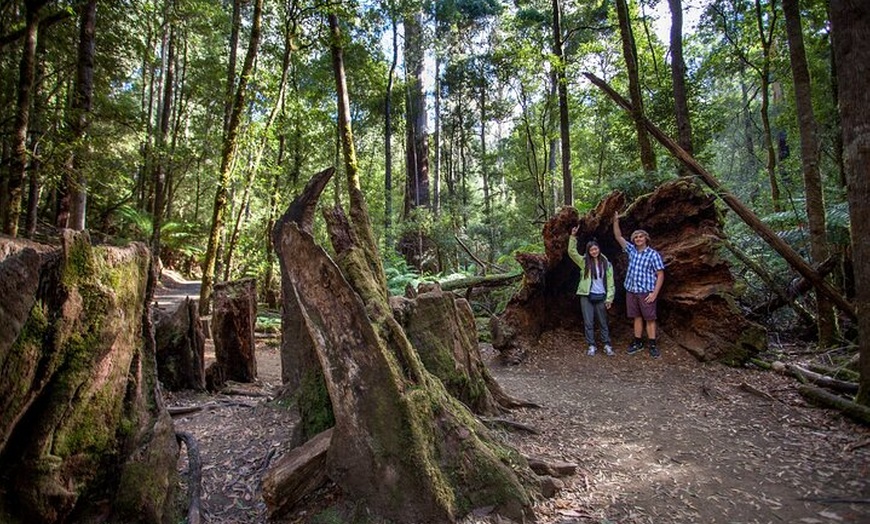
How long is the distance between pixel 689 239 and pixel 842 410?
340cm

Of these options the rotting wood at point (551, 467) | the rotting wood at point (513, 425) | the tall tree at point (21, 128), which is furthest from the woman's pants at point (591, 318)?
the tall tree at point (21, 128)

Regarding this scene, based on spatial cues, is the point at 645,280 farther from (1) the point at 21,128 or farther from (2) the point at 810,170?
(1) the point at 21,128

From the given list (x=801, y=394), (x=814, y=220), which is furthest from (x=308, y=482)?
(x=814, y=220)

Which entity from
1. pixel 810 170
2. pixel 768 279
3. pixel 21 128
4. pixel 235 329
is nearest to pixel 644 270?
pixel 768 279

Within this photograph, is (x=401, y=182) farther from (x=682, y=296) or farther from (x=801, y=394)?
(x=801, y=394)

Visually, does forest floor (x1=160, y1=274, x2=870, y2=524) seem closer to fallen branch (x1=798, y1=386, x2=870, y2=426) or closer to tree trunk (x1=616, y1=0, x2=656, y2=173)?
fallen branch (x1=798, y1=386, x2=870, y2=426)

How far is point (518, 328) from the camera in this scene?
Answer: 805 centimetres

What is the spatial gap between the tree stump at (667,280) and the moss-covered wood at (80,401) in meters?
5.83

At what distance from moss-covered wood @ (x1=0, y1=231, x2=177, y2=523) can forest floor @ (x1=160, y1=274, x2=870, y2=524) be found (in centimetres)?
59

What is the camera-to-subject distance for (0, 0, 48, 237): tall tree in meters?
7.28

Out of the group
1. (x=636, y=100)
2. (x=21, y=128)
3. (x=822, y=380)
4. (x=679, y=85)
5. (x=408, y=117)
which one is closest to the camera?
(x=822, y=380)

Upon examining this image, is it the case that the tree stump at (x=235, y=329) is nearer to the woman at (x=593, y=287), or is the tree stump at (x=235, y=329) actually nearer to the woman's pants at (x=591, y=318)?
the woman at (x=593, y=287)

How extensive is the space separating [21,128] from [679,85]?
41.2ft

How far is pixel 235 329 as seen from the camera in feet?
20.2
